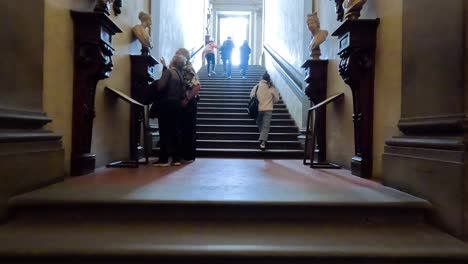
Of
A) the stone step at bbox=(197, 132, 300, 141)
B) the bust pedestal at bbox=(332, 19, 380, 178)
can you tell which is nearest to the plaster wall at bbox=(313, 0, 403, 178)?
the bust pedestal at bbox=(332, 19, 380, 178)

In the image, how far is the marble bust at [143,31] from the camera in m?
5.00

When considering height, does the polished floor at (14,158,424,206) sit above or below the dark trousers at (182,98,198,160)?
below

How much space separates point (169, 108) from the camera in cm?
431

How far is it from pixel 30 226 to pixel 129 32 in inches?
139

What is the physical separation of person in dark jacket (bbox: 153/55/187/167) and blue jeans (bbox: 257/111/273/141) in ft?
6.61

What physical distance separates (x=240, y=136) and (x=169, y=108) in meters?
2.54

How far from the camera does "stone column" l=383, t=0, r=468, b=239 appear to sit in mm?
1971

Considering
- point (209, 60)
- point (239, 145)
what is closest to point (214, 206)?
point (239, 145)

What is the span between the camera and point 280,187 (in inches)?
109

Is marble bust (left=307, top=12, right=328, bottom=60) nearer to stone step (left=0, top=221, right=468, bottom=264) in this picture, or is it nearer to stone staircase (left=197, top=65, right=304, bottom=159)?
stone staircase (left=197, top=65, right=304, bottom=159)

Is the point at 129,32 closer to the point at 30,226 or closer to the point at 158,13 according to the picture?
the point at 158,13

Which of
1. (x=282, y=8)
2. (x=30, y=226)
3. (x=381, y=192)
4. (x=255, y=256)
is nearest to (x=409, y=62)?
(x=381, y=192)

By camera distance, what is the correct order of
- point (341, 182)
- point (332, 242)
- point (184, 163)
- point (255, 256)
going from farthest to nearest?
point (184, 163)
point (341, 182)
point (332, 242)
point (255, 256)

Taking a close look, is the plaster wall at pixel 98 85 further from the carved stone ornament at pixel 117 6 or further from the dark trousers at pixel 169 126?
the dark trousers at pixel 169 126
